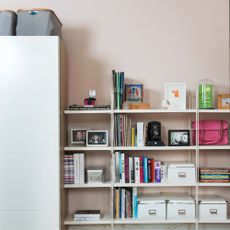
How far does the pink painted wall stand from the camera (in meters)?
3.25

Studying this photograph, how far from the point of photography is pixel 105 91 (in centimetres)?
326

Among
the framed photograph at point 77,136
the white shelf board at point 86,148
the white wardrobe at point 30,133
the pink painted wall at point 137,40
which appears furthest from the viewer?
the pink painted wall at point 137,40

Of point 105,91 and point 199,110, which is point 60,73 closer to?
point 105,91

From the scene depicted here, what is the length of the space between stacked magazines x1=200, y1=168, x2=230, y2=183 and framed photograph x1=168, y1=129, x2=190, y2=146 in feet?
0.98

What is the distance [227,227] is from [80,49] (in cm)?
213

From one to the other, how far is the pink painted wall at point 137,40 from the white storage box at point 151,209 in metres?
0.90

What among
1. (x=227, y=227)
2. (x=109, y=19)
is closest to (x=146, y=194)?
(x=227, y=227)

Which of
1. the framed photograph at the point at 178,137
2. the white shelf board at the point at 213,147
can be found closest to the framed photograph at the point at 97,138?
the framed photograph at the point at 178,137

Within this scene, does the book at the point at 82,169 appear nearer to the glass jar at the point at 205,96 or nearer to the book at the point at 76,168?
the book at the point at 76,168

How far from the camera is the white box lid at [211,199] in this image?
302 cm

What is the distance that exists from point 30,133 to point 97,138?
0.60m

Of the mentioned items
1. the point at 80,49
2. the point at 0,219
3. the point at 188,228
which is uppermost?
the point at 80,49

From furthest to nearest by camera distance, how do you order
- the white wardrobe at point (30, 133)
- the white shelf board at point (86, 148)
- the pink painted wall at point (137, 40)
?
the pink painted wall at point (137, 40)
the white shelf board at point (86, 148)
the white wardrobe at point (30, 133)

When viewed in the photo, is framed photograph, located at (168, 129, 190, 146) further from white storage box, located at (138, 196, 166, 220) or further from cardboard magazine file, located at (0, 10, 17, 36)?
cardboard magazine file, located at (0, 10, 17, 36)
